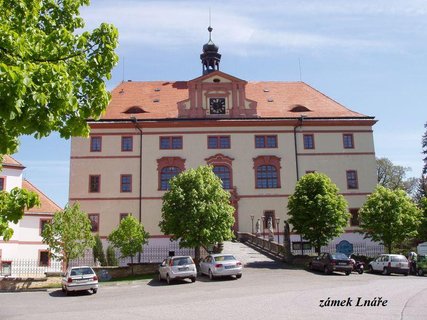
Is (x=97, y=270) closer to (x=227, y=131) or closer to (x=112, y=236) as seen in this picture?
(x=112, y=236)

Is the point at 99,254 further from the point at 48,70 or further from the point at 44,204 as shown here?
the point at 48,70

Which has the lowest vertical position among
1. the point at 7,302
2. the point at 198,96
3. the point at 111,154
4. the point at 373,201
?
the point at 7,302

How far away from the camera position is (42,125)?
20.2ft

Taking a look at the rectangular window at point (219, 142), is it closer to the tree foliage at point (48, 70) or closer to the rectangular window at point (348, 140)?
the rectangular window at point (348, 140)

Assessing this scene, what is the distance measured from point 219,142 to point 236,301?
1067 inches

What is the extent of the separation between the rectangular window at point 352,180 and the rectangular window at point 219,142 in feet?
39.6

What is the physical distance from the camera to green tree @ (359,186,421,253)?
31.7 meters

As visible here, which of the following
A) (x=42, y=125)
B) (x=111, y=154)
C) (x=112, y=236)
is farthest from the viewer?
(x=111, y=154)

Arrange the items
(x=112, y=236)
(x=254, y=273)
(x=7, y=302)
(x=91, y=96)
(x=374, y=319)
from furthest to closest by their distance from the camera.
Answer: (x=112, y=236), (x=254, y=273), (x=7, y=302), (x=374, y=319), (x=91, y=96)

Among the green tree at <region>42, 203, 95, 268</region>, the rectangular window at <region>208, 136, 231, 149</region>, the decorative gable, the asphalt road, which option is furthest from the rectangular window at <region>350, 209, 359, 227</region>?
the green tree at <region>42, 203, 95, 268</region>

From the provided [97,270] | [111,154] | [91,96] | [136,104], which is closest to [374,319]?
[91,96]

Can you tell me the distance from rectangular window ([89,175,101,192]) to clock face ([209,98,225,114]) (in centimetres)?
1271

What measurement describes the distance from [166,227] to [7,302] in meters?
12.0

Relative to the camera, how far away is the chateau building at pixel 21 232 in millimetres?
35812
